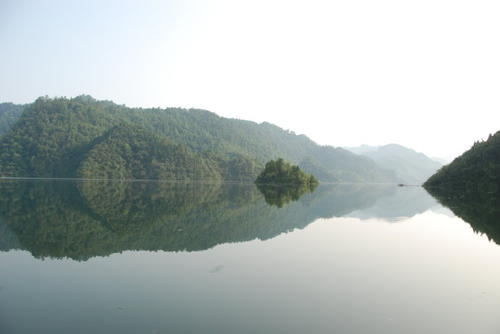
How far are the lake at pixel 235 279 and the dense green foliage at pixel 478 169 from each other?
74617 mm

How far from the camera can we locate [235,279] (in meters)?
14.4

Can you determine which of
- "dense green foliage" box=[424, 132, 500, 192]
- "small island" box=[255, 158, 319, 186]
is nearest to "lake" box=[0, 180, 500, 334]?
"dense green foliage" box=[424, 132, 500, 192]

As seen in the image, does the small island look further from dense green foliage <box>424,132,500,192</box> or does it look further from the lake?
the lake

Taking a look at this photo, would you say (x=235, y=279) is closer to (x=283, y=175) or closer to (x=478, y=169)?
(x=478, y=169)

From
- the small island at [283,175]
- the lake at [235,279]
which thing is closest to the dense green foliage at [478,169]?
A: the small island at [283,175]

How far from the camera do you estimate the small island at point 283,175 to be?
5527 inches

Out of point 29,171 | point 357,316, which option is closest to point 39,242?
point 357,316

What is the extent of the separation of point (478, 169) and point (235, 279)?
106174mm

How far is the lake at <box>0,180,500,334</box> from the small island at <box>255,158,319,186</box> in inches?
4413

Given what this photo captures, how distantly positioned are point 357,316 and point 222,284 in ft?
16.9

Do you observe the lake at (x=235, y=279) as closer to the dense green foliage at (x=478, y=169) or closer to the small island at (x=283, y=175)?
the dense green foliage at (x=478, y=169)

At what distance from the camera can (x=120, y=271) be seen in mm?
14977

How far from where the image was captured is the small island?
140 meters

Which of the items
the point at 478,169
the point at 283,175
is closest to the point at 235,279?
the point at 478,169
